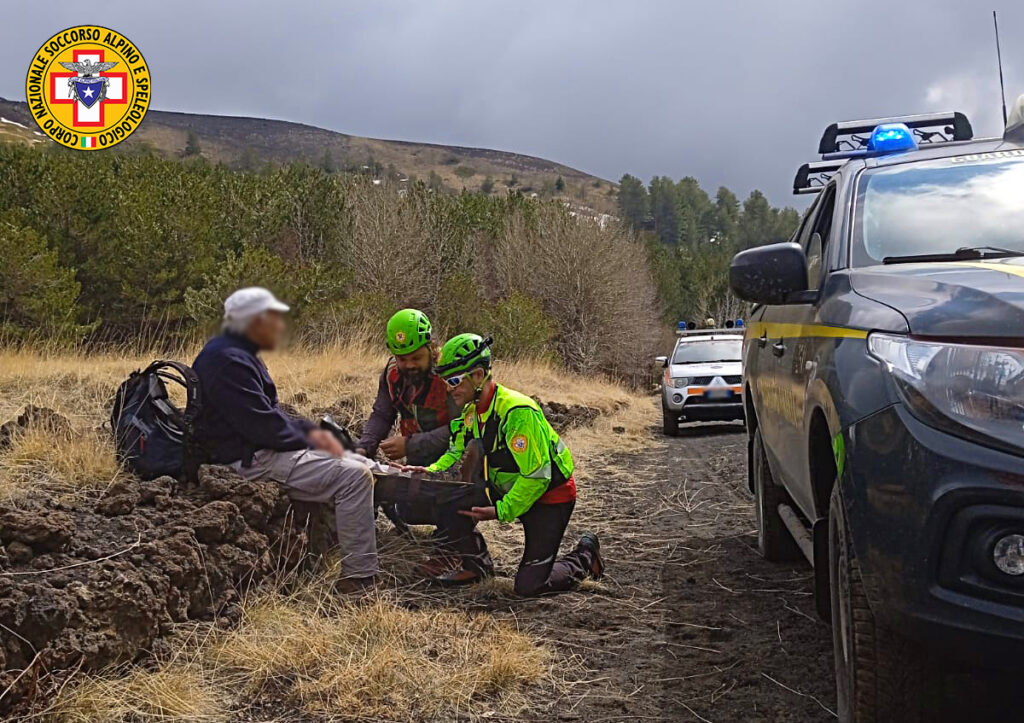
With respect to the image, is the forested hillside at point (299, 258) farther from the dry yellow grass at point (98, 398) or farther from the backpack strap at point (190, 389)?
the dry yellow grass at point (98, 398)

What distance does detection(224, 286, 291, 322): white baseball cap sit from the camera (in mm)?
1905

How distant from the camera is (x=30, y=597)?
3510 mm

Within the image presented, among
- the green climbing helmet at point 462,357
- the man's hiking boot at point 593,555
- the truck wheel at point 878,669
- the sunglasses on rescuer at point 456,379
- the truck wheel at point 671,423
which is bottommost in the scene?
the truck wheel at point 671,423

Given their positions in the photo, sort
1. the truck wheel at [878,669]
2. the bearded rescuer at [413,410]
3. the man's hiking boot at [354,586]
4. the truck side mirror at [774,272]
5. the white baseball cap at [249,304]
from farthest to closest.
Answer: the bearded rescuer at [413,410] → the man's hiking boot at [354,586] → the truck side mirror at [774,272] → the truck wheel at [878,669] → the white baseball cap at [249,304]

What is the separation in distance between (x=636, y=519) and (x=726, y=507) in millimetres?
861

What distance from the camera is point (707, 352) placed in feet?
55.7

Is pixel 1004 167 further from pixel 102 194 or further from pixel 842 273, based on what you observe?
pixel 102 194

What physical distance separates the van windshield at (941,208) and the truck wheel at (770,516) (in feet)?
6.85

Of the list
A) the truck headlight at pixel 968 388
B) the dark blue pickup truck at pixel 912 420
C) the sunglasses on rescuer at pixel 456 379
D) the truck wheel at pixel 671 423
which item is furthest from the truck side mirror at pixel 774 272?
the truck wheel at pixel 671 423

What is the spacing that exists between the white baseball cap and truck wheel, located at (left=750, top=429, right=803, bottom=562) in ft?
13.6

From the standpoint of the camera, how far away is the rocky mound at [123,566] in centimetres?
346

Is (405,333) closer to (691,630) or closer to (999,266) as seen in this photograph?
(691,630)

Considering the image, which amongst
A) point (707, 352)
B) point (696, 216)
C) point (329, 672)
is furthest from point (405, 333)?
point (696, 216)

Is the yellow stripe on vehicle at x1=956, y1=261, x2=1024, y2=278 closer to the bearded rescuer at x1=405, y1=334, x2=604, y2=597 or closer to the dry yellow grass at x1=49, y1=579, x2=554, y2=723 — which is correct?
the dry yellow grass at x1=49, y1=579, x2=554, y2=723
